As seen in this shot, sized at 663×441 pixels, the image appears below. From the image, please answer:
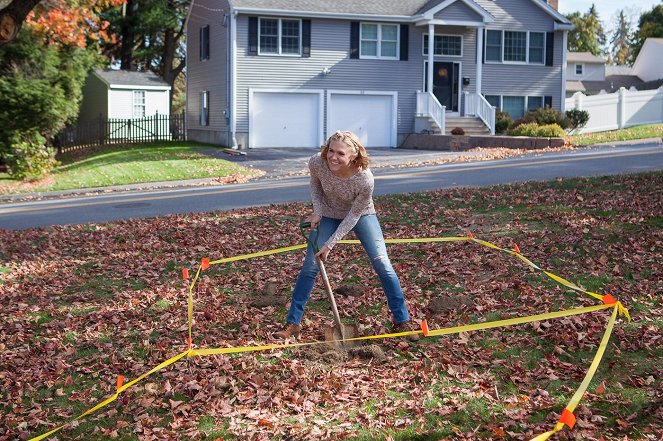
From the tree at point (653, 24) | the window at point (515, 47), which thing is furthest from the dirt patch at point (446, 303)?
the tree at point (653, 24)

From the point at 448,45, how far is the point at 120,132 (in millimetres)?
16715

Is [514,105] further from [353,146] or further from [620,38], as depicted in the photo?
[620,38]

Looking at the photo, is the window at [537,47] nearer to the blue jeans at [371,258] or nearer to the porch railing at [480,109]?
the porch railing at [480,109]

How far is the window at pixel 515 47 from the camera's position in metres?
35.4

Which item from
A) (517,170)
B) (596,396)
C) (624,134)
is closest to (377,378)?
(596,396)

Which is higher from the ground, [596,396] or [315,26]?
[315,26]

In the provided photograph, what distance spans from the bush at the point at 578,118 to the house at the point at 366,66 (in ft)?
9.96

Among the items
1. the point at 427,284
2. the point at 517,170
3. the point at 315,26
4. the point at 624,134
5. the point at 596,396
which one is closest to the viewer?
the point at 596,396

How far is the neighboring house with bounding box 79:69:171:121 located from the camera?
4366 cm

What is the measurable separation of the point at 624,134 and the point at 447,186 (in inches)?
593

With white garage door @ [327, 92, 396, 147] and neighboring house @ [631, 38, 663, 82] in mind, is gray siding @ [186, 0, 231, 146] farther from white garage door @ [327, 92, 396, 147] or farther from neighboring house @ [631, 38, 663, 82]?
neighboring house @ [631, 38, 663, 82]

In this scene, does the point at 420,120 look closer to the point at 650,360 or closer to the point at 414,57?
the point at 414,57

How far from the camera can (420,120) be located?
3338 centimetres

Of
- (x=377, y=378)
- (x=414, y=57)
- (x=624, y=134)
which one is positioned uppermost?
(x=414, y=57)
